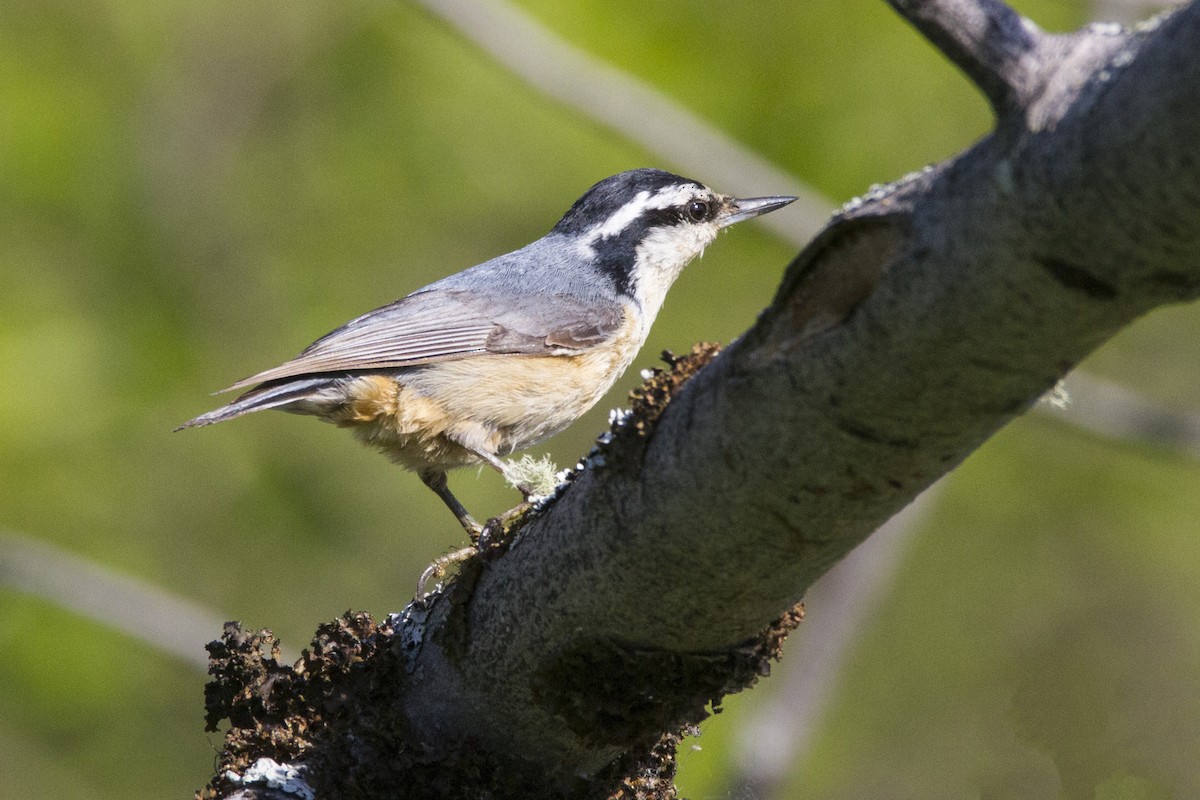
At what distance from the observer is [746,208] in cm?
465

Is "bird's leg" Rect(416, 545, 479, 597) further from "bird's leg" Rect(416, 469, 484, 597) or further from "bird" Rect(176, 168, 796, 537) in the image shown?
"bird" Rect(176, 168, 796, 537)

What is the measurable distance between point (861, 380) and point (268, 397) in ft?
8.24

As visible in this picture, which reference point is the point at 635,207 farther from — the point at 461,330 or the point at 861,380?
the point at 861,380

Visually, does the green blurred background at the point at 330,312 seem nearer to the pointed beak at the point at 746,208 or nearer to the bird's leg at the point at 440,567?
the pointed beak at the point at 746,208

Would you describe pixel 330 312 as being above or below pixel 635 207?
above

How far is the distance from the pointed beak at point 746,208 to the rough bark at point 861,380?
2.52 m

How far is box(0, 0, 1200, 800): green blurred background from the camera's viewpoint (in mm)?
5973

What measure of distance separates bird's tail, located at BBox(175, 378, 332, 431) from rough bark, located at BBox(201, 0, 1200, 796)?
141 cm

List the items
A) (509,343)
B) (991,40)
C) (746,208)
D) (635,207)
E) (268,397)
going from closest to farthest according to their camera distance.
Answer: (991,40), (268,397), (509,343), (635,207), (746,208)

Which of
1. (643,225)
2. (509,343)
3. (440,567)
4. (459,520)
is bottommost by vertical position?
(440,567)

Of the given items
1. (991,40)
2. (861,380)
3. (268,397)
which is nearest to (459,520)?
(268,397)

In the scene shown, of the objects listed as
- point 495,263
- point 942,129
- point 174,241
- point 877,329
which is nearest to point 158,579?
point 174,241

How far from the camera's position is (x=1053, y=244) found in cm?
133

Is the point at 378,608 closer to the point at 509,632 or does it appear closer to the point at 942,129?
the point at 942,129
